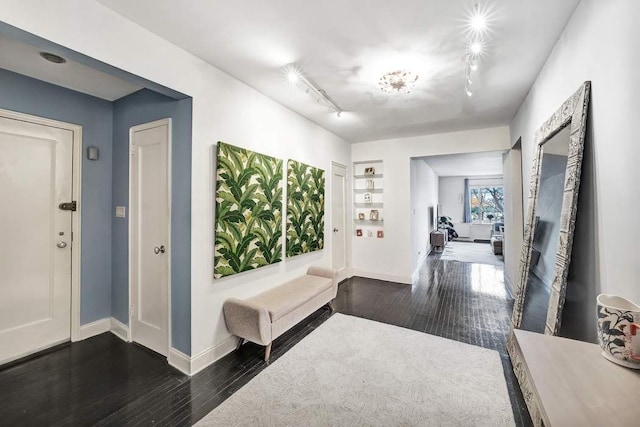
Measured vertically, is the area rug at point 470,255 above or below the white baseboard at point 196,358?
above

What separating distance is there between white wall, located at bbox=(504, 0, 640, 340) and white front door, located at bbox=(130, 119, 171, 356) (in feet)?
9.75

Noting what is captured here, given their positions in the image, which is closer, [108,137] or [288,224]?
[108,137]

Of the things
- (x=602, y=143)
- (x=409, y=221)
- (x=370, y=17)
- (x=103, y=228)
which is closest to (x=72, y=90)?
(x=103, y=228)

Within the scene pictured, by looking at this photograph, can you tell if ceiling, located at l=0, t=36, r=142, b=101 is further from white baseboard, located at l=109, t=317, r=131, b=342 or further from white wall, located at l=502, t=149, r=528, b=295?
white wall, located at l=502, t=149, r=528, b=295

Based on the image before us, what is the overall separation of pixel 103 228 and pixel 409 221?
4428mm

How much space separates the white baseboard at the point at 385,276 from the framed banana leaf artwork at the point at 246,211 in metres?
2.54

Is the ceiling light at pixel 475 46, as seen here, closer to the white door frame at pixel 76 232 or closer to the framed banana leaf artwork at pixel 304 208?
the framed banana leaf artwork at pixel 304 208

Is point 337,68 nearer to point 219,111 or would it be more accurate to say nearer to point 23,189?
point 219,111

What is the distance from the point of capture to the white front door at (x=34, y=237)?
234cm

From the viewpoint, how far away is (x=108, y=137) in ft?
9.78

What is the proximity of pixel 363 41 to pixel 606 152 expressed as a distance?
1.69 metres

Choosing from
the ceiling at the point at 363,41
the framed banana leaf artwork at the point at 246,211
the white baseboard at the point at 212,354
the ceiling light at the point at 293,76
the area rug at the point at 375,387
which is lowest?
the area rug at the point at 375,387

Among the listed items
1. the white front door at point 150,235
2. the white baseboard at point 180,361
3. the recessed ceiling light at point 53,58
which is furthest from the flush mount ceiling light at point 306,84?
the white baseboard at point 180,361

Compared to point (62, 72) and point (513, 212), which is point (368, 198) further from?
point (62, 72)
